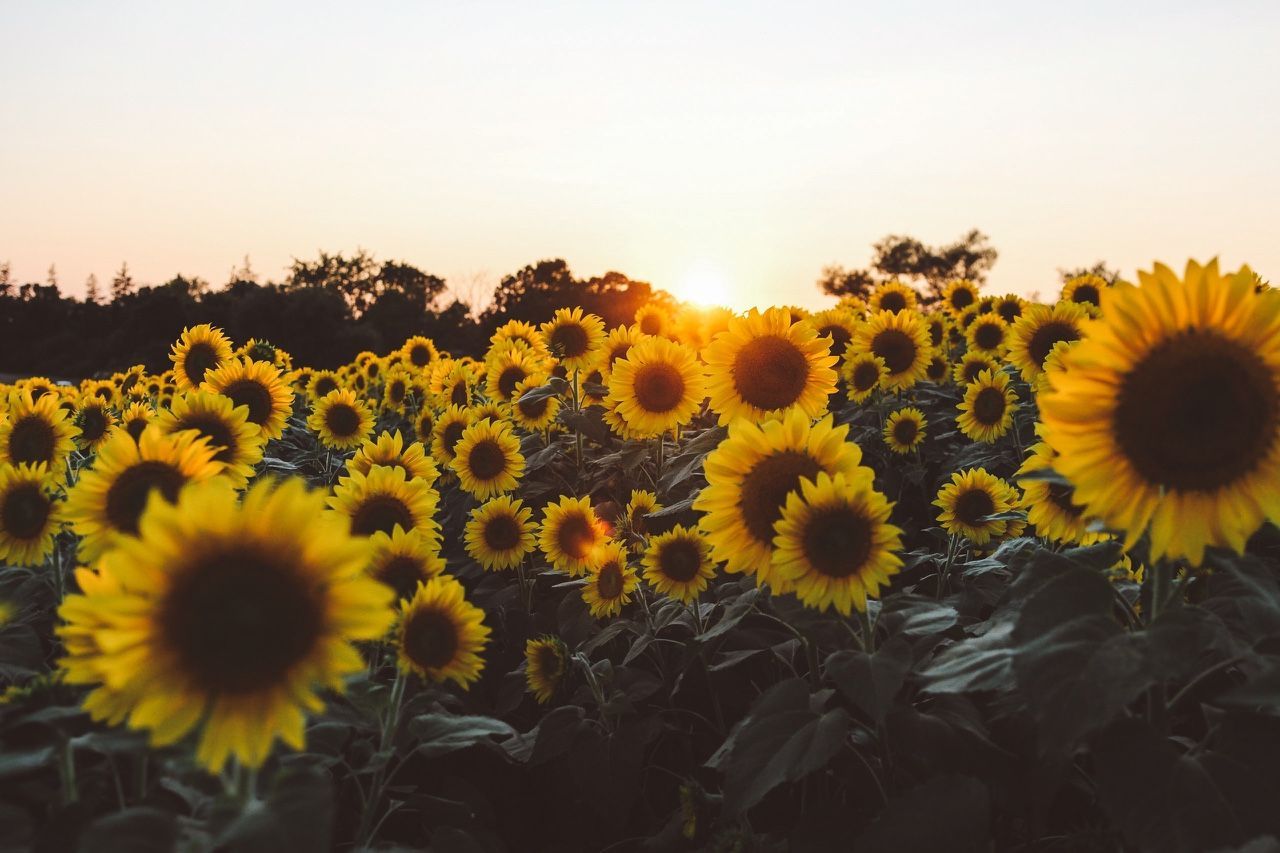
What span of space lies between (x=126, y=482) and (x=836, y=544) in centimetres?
185

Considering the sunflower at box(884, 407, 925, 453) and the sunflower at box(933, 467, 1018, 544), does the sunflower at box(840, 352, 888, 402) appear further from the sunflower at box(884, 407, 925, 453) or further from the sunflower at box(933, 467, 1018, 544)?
the sunflower at box(933, 467, 1018, 544)

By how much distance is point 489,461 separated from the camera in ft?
16.9

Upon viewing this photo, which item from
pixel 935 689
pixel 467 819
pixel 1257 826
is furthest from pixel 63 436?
pixel 1257 826

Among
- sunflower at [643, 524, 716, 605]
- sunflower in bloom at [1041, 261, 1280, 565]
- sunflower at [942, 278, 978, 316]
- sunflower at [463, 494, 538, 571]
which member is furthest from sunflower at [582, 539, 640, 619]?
sunflower at [942, 278, 978, 316]

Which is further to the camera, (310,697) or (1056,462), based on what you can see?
(1056,462)

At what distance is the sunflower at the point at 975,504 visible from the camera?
4309 mm

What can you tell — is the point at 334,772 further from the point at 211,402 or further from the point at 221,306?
the point at 221,306

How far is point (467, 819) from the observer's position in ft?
9.57

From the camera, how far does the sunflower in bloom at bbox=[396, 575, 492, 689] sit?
2600 millimetres

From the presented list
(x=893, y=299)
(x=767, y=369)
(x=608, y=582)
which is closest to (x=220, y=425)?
(x=608, y=582)

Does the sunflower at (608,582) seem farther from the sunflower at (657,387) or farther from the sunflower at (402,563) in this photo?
the sunflower at (657,387)

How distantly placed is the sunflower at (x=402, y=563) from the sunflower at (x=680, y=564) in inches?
36.7

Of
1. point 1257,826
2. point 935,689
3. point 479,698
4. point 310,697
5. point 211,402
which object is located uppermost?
point 211,402

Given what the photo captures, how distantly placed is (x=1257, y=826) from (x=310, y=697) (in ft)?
6.25
